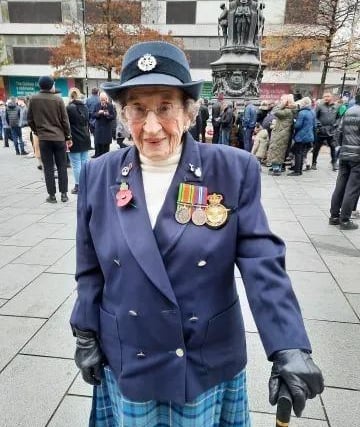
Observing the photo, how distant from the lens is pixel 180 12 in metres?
37.5

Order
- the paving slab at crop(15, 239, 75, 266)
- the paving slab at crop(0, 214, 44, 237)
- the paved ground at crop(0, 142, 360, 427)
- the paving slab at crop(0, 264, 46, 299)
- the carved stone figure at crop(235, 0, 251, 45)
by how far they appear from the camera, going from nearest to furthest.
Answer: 1. the paved ground at crop(0, 142, 360, 427)
2. the paving slab at crop(0, 264, 46, 299)
3. the paving slab at crop(15, 239, 75, 266)
4. the paving slab at crop(0, 214, 44, 237)
5. the carved stone figure at crop(235, 0, 251, 45)

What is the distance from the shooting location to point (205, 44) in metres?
37.7

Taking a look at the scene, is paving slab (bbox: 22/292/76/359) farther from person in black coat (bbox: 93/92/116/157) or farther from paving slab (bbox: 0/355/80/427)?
person in black coat (bbox: 93/92/116/157)

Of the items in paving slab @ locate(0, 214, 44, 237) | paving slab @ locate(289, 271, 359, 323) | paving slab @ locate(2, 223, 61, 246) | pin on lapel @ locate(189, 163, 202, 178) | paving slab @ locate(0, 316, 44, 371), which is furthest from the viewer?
paving slab @ locate(0, 214, 44, 237)

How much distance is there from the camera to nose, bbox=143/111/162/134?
1.34m

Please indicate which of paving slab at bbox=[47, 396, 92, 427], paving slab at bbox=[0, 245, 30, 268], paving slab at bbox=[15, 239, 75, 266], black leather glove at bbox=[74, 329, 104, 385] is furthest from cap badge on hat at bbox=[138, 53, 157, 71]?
paving slab at bbox=[0, 245, 30, 268]

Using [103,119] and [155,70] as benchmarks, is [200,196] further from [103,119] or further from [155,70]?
[103,119]

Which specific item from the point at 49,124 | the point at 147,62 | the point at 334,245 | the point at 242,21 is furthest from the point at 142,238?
the point at 242,21

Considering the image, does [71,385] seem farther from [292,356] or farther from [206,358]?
[292,356]

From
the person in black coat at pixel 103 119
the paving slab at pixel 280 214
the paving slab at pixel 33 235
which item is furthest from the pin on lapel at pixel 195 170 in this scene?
the person in black coat at pixel 103 119

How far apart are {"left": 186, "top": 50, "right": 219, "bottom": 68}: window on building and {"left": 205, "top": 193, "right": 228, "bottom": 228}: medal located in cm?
3898

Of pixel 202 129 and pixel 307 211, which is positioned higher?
pixel 202 129

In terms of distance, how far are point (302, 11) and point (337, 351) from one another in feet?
102

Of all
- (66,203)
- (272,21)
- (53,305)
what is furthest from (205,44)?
(53,305)
